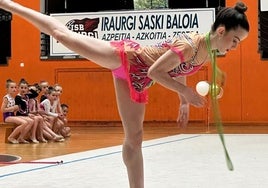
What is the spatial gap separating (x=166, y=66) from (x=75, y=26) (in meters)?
12.2

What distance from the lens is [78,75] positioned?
15438 millimetres

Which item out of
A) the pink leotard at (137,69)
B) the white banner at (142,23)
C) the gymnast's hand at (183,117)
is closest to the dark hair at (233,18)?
the pink leotard at (137,69)

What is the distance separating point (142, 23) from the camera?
1468cm

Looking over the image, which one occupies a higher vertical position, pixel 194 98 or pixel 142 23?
pixel 142 23

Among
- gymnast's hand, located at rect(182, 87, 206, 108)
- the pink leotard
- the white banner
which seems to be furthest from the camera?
the white banner

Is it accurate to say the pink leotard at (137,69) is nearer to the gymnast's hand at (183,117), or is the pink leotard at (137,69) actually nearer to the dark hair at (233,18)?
the gymnast's hand at (183,117)

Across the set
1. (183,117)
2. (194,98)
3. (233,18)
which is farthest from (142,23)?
(194,98)

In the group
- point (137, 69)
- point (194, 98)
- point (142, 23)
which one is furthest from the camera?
point (142, 23)

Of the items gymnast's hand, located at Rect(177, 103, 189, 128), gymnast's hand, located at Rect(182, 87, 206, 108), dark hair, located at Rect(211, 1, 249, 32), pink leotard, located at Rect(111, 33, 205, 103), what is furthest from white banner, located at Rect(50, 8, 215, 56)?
gymnast's hand, located at Rect(182, 87, 206, 108)

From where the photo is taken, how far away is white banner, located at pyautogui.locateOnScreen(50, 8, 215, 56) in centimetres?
1430

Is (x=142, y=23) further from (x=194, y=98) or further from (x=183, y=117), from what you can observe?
(x=194, y=98)

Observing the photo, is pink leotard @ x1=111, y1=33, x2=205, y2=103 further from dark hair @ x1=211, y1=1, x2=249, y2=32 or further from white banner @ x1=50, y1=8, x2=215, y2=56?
white banner @ x1=50, y1=8, x2=215, y2=56

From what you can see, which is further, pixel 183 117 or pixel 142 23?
pixel 142 23

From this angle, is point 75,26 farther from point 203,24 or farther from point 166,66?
point 166,66
